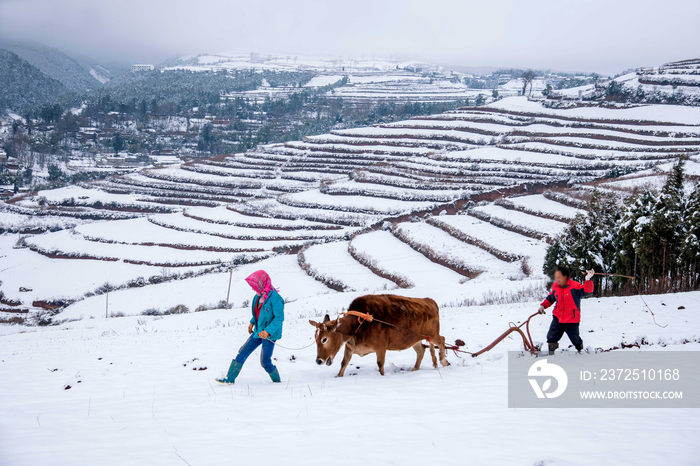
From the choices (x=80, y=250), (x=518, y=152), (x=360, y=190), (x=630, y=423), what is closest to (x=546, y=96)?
A: (x=518, y=152)

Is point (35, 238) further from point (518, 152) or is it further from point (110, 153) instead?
point (110, 153)

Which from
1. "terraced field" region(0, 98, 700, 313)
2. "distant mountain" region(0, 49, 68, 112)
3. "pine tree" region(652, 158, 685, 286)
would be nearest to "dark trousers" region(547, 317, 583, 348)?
"pine tree" region(652, 158, 685, 286)

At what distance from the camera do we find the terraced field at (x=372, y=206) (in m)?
28.8

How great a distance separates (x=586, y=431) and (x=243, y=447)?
3.39 meters

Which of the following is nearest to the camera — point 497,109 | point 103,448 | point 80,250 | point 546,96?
point 103,448

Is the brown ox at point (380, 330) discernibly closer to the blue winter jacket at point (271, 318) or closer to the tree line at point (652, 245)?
the blue winter jacket at point (271, 318)

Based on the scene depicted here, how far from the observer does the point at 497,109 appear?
271ft

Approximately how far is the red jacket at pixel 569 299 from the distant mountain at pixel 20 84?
209931 millimetres

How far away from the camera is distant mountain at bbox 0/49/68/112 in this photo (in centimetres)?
17200

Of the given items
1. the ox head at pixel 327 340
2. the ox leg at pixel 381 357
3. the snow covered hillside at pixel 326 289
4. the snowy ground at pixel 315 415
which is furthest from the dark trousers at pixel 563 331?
the ox head at pixel 327 340

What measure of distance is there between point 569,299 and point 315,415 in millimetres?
4420

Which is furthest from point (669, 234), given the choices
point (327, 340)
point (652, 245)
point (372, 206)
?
point (372, 206)

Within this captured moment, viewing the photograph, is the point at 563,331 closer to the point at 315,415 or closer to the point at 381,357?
the point at 381,357

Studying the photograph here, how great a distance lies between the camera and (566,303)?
6754 millimetres
